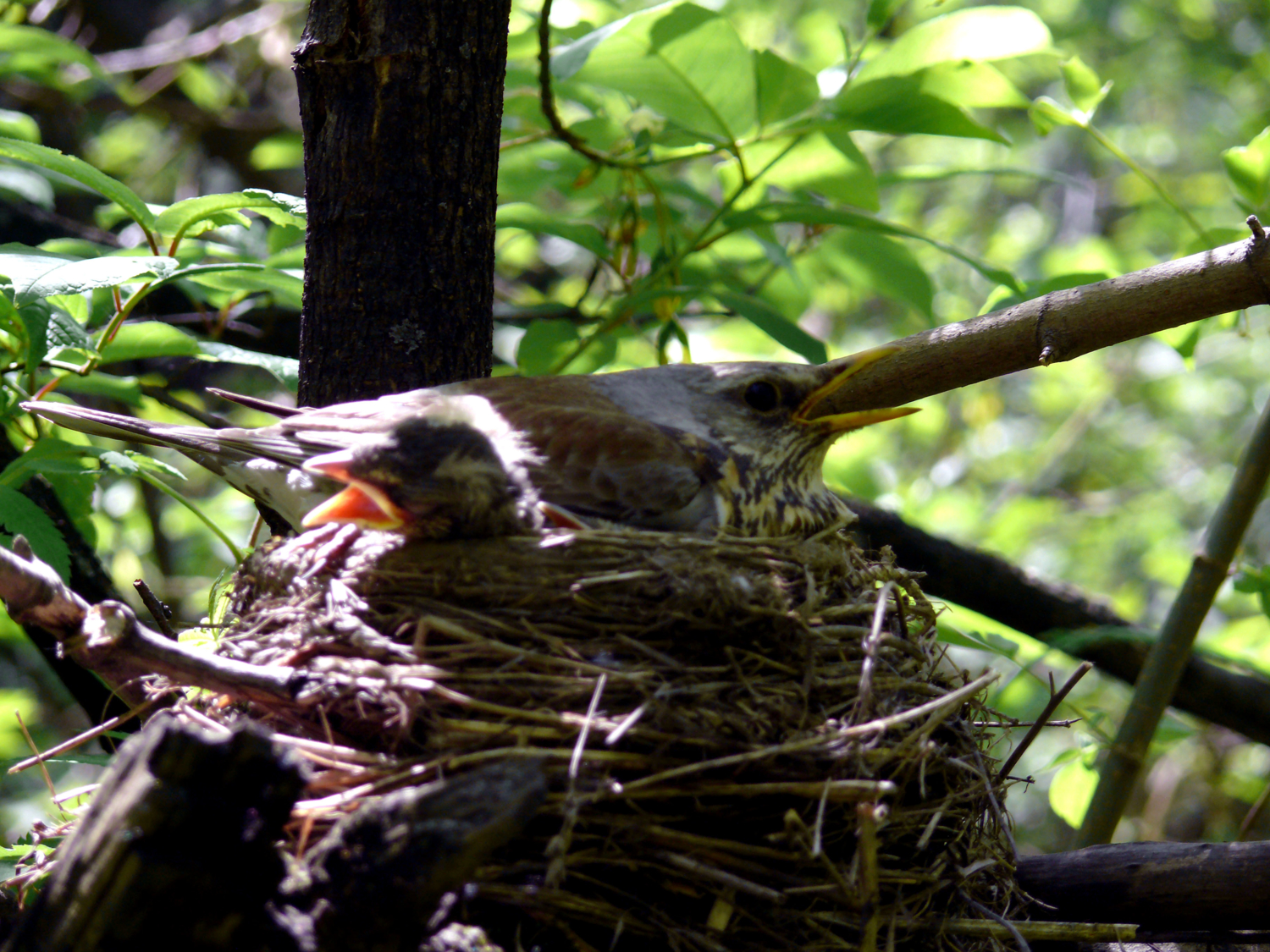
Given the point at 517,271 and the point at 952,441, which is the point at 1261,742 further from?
the point at 952,441

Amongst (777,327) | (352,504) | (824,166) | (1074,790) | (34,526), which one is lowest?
(1074,790)

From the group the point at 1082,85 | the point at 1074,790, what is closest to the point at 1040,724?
the point at 1074,790

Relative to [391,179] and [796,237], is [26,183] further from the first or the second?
[796,237]

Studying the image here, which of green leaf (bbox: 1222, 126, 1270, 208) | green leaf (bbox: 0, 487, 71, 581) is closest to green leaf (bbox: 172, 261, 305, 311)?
green leaf (bbox: 0, 487, 71, 581)

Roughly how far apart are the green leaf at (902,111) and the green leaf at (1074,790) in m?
1.59

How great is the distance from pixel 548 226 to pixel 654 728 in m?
1.59

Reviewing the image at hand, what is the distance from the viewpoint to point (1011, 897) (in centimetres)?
188

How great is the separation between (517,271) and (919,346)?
3.76 metres

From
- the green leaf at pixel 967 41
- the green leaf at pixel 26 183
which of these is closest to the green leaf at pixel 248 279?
the green leaf at pixel 26 183

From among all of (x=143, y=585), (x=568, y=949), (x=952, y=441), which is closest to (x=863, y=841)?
(x=568, y=949)

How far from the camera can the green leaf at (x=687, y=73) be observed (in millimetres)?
2457

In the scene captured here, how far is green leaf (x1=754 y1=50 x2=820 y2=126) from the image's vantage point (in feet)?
8.18

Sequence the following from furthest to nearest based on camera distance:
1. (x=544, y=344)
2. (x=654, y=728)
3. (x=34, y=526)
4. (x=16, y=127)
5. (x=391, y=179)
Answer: (x=544, y=344)
(x=16, y=127)
(x=391, y=179)
(x=34, y=526)
(x=654, y=728)

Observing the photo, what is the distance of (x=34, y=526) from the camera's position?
187 cm
